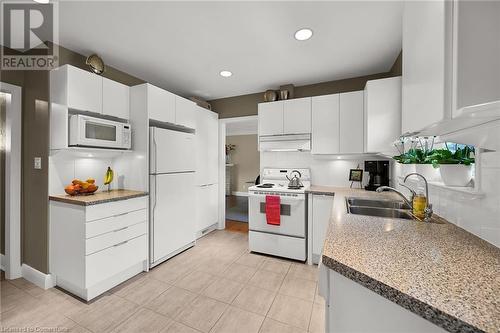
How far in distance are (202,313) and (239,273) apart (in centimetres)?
71

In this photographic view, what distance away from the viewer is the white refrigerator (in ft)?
8.16

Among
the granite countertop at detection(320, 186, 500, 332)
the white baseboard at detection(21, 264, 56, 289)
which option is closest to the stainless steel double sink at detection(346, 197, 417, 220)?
the granite countertop at detection(320, 186, 500, 332)

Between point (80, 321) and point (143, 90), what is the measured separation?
7.41ft

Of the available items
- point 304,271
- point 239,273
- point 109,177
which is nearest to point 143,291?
point 239,273

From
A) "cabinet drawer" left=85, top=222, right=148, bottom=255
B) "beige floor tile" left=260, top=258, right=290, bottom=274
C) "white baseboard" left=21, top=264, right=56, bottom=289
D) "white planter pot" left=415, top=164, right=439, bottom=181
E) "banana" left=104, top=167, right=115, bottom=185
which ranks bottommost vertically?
"beige floor tile" left=260, top=258, right=290, bottom=274

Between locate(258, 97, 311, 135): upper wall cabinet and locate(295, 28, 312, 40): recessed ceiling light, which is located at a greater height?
locate(295, 28, 312, 40): recessed ceiling light

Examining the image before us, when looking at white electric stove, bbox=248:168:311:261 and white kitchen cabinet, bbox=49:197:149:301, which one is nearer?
white kitchen cabinet, bbox=49:197:149:301

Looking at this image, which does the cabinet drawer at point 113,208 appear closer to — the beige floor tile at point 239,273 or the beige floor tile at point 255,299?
the beige floor tile at point 239,273

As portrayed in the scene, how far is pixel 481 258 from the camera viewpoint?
772 mm

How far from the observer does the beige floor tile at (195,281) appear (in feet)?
6.97

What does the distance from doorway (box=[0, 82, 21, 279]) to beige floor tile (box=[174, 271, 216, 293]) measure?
1.79 m

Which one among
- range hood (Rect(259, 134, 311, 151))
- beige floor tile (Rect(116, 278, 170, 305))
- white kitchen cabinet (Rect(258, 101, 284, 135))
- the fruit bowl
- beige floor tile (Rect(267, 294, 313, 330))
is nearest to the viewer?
beige floor tile (Rect(267, 294, 313, 330))

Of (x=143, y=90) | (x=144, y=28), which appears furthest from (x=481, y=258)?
(x=143, y=90)

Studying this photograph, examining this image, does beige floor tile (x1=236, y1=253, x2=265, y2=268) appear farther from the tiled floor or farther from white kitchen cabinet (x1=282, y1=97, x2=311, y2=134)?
white kitchen cabinet (x1=282, y1=97, x2=311, y2=134)
